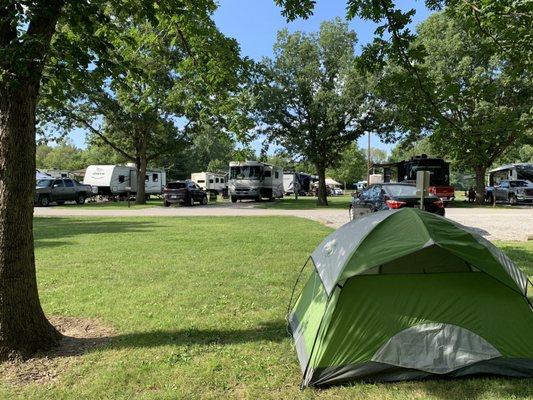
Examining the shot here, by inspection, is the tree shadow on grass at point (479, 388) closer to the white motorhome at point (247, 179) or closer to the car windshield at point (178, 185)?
the car windshield at point (178, 185)

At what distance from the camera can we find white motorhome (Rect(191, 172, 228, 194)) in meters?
49.8

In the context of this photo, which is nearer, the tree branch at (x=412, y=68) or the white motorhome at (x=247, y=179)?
the tree branch at (x=412, y=68)

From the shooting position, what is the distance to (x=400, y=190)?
12.8 m

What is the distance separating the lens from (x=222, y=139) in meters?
7.75

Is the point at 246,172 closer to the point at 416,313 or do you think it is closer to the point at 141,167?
the point at 141,167

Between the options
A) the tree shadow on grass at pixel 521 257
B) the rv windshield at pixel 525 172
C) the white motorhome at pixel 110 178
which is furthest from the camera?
the white motorhome at pixel 110 178

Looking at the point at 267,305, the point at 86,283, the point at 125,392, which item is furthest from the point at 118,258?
the point at 125,392

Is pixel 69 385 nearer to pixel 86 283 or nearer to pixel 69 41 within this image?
pixel 69 41

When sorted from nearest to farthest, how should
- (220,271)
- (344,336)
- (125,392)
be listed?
(125,392)
(344,336)
(220,271)

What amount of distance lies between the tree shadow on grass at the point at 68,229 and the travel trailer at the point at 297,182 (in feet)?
108

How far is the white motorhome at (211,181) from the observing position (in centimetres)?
4975

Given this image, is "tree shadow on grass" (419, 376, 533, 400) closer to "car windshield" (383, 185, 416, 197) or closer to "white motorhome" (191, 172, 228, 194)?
"car windshield" (383, 185, 416, 197)

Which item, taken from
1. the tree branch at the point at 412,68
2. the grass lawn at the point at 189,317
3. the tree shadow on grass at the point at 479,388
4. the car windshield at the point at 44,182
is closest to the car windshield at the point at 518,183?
the grass lawn at the point at 189,317

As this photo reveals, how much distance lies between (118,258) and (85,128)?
23585 millimetres
